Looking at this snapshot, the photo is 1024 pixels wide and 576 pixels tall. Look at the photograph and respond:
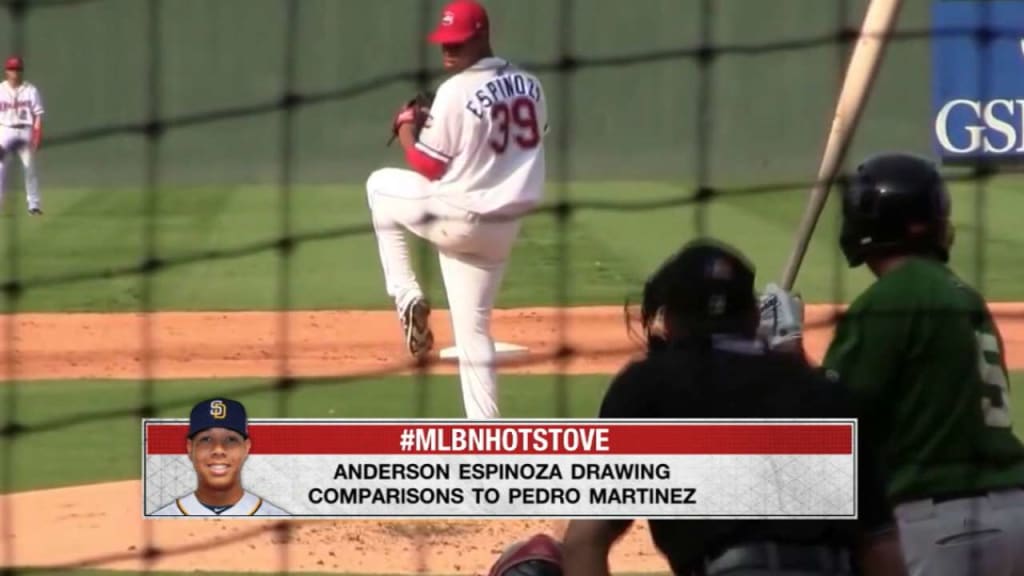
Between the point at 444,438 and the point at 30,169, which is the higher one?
the point at 30,169

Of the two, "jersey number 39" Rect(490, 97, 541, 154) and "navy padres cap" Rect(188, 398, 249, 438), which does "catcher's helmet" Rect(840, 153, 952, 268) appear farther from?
"jersey number 39" Rect(490, 97, 541, 154)

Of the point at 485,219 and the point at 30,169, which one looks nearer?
the point at 485,219

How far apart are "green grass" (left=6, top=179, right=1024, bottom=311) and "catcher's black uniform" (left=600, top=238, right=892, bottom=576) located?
25.5 feet

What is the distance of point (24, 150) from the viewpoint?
16.3 meters

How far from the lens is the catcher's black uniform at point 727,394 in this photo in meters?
2.79

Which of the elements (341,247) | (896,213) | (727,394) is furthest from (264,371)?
(727,394)

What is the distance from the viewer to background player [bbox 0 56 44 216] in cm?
1561

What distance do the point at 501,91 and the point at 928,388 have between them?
3.60 meters

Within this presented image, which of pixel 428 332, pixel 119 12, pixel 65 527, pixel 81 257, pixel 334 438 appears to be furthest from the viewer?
pixel 119 12

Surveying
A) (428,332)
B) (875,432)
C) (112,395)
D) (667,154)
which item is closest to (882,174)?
(875,432)

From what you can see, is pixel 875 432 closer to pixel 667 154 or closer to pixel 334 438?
pixel 334 438

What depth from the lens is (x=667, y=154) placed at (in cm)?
1808

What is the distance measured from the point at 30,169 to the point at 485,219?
9795 mm

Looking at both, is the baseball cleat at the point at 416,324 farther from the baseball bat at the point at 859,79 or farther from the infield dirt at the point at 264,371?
the baseball bat at the point at 859,79
